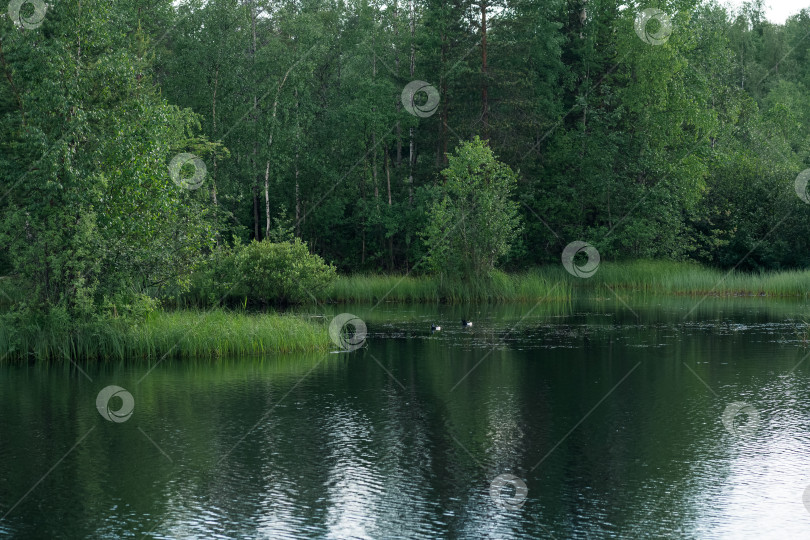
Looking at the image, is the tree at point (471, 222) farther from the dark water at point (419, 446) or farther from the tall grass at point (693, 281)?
the dark water at point (419, 446)

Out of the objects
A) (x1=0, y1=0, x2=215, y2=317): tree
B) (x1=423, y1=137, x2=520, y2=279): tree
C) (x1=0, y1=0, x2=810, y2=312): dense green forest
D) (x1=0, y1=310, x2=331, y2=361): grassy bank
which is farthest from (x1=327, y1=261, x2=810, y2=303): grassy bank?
(x1=0, y1=0, x2=215, y2=317): tree

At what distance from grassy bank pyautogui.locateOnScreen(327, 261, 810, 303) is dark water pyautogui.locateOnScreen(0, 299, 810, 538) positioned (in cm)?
1787

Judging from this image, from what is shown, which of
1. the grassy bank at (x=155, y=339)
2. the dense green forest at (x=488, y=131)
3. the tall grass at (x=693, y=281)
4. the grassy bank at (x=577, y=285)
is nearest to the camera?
the grassy bank at (x=155, y=339)

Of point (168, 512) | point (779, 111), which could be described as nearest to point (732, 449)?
point (168, 512)

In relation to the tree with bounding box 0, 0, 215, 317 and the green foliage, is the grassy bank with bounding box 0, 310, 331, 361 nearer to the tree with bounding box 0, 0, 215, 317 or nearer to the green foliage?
the tree with bounding box 0, 0, 215, 317

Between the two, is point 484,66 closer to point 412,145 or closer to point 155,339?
point 412,145

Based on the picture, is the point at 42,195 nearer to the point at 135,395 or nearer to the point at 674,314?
the point at 135,395

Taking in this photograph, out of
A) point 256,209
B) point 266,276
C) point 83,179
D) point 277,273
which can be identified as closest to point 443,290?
point 277,273

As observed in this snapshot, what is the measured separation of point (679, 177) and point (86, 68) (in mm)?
38420

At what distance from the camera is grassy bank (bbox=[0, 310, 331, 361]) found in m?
22.2

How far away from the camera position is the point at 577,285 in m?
48.7

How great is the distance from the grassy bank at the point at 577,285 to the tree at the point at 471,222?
110 cm

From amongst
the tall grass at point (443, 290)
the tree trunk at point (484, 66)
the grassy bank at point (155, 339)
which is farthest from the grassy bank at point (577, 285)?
the grassy bank at point (155, 339)

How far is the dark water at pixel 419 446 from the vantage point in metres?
9.63
